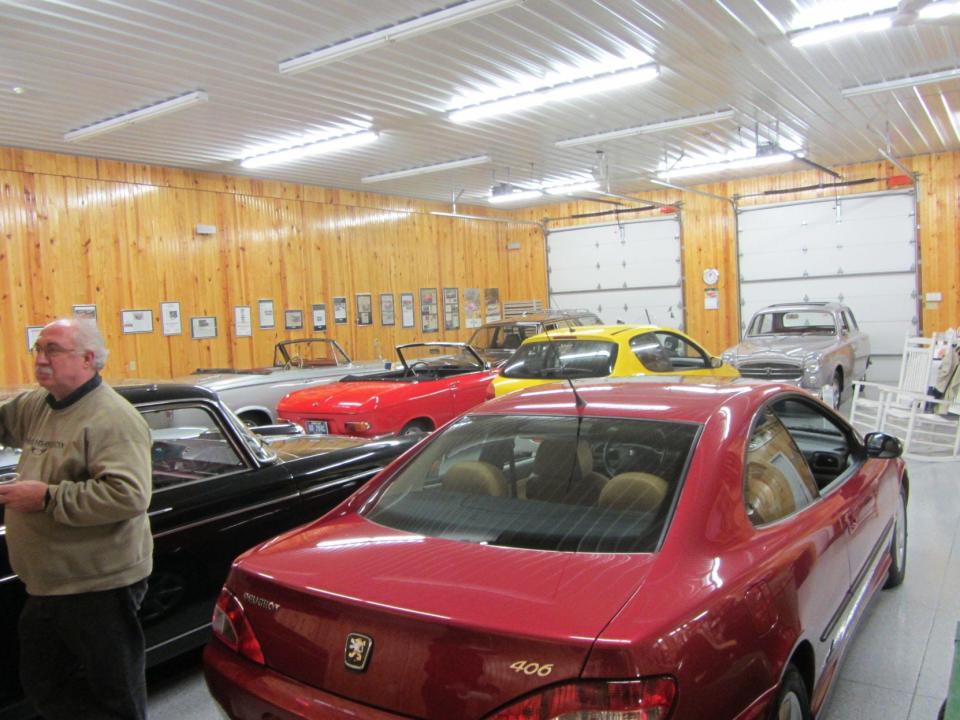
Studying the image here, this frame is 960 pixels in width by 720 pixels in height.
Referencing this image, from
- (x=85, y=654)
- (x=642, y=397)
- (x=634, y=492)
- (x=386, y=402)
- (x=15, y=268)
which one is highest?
(x=15, y=268)

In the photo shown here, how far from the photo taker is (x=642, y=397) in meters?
Result: 2.80

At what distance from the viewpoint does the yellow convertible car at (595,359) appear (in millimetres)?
7336

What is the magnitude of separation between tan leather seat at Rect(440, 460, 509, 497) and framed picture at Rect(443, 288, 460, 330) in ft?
48.1

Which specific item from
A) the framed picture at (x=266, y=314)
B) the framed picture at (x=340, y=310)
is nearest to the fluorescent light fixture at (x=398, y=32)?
the framed picture at (x=266, y=314)

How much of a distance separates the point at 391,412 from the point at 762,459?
183 inches

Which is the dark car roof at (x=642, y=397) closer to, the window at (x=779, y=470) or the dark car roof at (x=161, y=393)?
the window at (x=779, y=470)

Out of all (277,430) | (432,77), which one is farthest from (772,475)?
(432,77)

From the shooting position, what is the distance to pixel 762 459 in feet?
8.55

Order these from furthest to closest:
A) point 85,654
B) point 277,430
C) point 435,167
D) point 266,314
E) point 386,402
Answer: point 266,314 → point 435,167 → point 386,402 → point 277,430 → point 85,654

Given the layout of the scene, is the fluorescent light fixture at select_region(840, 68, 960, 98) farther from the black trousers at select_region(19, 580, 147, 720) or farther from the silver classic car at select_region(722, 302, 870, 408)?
the black trousers at select_region(19, 580, 147, 720)

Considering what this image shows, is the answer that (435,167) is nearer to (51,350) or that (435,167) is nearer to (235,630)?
(51,350)

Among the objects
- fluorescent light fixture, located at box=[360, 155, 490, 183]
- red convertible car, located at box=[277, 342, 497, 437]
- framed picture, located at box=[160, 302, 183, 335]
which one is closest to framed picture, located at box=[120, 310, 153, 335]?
framed picture, located at box=[160, 302, 183, 335]

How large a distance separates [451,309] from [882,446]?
1452 cm

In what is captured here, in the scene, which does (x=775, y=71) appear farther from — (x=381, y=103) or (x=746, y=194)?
(x=746, y=194)
